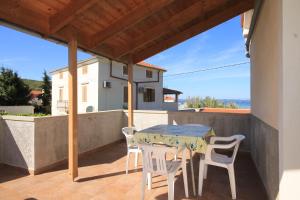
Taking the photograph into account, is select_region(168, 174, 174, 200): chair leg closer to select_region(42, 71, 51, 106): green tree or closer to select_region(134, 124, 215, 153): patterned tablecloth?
select_region(134, 124, 215, 153): patterned tablecloth

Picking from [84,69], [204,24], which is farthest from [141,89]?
[204,24]

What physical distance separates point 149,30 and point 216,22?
1.64m

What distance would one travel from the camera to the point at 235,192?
285 centimetres

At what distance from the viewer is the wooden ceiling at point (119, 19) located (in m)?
2.85

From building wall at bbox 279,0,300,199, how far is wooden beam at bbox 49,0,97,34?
2.42m

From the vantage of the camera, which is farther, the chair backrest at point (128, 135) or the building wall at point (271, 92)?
the chair backrest at point (128, 135)

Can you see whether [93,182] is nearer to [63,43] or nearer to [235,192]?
[235,192]

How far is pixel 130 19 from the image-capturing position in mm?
3629

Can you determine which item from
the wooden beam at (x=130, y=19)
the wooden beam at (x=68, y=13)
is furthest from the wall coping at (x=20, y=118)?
the wooden beam at (x=130, y=19)

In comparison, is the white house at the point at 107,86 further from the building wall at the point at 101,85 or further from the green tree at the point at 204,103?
the green tree at the point at 204,103

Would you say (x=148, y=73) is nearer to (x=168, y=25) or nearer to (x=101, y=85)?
(x=101, y=85)

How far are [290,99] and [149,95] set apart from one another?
45.3ft

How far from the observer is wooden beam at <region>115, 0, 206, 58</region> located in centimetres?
406

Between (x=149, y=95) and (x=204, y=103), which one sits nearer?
(x=149, y=95)
